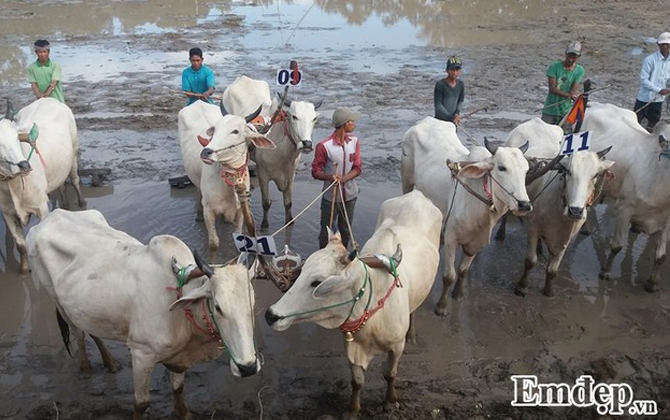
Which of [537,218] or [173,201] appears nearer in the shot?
[537,218]

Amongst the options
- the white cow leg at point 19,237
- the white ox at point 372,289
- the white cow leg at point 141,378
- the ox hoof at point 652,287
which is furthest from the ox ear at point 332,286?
the white cow leg at point 19,237

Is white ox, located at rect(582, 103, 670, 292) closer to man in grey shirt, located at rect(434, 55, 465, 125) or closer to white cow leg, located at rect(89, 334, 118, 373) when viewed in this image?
man in grey shirt, located at rect(434, 55, 465, 125)

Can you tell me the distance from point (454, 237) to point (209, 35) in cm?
1688

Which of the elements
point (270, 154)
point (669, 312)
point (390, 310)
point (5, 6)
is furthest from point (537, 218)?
point (5, 6)

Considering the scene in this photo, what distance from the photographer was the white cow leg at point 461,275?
6238mm

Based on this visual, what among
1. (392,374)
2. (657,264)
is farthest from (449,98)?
(392,374)

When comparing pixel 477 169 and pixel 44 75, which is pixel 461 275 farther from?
pixel 44 75

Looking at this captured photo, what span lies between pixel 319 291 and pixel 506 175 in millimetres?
2588

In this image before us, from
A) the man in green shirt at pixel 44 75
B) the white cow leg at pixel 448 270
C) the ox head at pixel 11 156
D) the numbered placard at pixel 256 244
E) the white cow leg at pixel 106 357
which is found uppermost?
the man in green shirt at pixel 44 75

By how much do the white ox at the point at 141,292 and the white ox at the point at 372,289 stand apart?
0.40 metres

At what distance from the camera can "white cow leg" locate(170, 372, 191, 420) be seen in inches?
181

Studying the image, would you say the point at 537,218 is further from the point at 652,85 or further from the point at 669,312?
the point at 652,85

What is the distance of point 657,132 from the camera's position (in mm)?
6875

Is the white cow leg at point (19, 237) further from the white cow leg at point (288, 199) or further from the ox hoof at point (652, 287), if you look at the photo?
the ox hoof at point (652, 287)
